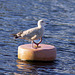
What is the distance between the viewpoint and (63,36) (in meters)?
22.8

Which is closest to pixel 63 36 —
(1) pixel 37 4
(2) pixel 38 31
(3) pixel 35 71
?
(2) pixel 38 31

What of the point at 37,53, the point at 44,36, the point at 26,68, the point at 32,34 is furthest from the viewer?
the point at 44,36

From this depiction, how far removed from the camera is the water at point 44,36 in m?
14.8

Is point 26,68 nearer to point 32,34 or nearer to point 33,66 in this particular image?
point 33,66

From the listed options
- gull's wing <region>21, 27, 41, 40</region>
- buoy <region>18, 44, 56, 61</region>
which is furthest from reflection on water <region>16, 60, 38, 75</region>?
gull's wing <region>21, 27, 41, 40</region>

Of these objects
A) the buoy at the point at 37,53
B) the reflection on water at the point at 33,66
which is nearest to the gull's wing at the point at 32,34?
the buoy at the point at 37,53

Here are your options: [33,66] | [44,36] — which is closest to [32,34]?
[33,66]

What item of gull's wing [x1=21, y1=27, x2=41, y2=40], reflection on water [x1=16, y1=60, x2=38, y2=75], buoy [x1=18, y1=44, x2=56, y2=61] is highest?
gull's wing [x1=21, y1=27, x2=41, y2=40]

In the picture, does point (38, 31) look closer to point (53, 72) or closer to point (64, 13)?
point (53, 72)

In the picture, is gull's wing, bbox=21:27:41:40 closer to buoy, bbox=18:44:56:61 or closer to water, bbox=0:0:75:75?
buoy, bbox=18:44:56:61

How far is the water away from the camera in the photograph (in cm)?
1484

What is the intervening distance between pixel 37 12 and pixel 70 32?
11.3m

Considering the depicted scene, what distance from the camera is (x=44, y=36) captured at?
74.9 feet

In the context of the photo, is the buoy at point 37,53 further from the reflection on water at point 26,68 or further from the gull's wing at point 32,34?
the gull's wing at point 32,34
